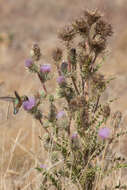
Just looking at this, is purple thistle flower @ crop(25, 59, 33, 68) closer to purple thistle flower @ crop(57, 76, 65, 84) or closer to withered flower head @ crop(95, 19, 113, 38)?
purple thistle flower @ crop(57, 76, 65, 84)

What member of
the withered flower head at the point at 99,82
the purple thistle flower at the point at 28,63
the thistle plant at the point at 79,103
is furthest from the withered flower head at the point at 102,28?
the purple thistle flower at the point at 28,63

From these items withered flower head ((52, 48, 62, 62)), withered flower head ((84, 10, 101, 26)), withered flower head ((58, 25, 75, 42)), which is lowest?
withered flower head ((52, 48, 62, 62))

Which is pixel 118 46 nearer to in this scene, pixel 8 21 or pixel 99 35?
pixel 99 35

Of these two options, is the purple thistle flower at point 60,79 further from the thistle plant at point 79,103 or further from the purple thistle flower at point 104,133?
the purple thistle flower at point 104,133

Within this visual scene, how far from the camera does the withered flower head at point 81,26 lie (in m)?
1.15

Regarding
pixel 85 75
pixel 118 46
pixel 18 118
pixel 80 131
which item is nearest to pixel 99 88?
pixel 85 75

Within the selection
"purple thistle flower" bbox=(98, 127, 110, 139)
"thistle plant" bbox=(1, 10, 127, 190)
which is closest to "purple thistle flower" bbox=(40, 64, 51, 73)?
"thistle plant" bbox=(1, 10, 127, 190)

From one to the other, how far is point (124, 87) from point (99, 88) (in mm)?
3915

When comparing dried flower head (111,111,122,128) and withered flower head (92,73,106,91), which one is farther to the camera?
dried flower head (111,111,122,128)

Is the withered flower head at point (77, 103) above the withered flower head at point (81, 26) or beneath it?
beneath

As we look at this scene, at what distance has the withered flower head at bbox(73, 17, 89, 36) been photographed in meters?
1.15

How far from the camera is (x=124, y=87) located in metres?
4.98

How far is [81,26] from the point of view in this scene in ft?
3.76

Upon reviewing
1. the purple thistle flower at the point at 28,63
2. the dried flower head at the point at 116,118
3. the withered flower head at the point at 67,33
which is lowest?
the dried flower head at the point at 116,118
